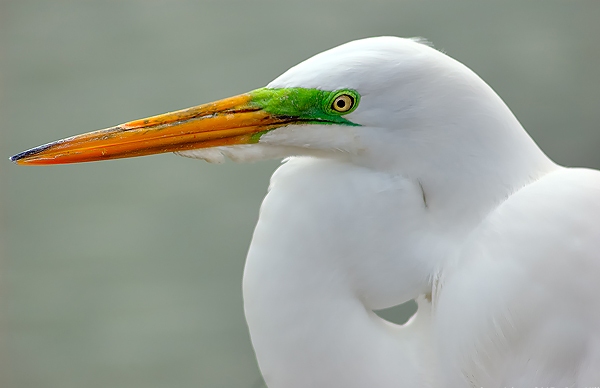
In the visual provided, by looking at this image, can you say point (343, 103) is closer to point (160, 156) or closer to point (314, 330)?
point (314, 330)

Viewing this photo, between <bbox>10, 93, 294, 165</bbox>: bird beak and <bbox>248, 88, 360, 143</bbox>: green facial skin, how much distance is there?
31mm

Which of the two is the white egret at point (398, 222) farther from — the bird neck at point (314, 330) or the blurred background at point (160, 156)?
the blurred background at point (160, 156)

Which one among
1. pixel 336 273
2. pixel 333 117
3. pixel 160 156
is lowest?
pixel 160 156

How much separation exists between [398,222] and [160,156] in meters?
1.74

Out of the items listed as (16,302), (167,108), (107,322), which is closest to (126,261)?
(107,322)

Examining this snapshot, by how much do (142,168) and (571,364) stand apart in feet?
6.07

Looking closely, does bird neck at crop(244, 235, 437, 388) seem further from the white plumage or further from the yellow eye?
the yellow eye

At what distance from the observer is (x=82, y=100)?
2.45 meters

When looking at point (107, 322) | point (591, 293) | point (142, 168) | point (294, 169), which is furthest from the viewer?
point (142, 168)

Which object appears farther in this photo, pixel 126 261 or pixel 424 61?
pixel 126 261

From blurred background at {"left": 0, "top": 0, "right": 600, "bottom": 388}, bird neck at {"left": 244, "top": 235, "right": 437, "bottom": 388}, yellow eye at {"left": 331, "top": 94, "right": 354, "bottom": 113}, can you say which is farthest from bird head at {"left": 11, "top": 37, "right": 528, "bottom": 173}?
blurred background at {"left": 0, "top": 0, "right": 600, "bottom": 388}

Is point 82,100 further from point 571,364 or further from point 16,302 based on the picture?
point 571,364

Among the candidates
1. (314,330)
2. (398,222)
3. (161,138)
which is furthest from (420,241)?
(161,138)

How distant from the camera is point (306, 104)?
818 mm
